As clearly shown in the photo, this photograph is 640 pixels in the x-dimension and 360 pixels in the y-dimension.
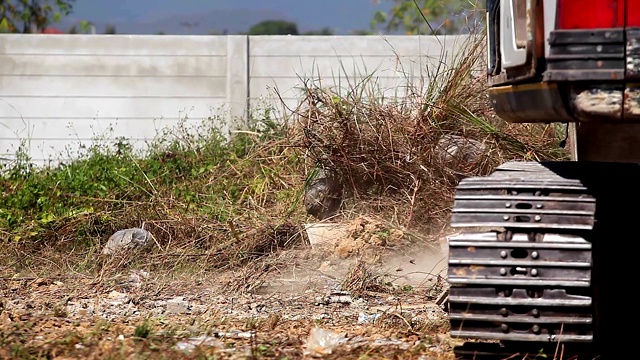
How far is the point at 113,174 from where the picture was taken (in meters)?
8.92

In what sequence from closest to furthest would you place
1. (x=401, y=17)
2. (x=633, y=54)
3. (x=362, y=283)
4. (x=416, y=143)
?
(x=633, y=54)
(x=362, y=283)
(x=416, y=143)
(x=401, y=17)

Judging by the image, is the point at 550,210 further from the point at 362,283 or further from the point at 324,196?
the point at 324,196

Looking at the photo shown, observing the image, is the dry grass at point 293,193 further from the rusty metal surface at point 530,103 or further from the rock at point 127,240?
the rusty metal surface at point 530,103

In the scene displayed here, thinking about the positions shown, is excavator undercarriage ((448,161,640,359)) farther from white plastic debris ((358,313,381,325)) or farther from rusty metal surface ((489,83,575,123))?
white plastic debris ((358,313,381,325))

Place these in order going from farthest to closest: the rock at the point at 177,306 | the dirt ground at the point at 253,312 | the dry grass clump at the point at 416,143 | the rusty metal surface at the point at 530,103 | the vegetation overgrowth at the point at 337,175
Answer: the dry grass clump at the point at 416,143 → the vegetation overgrowth at the point at 337,175 → the rock at the point at 177,306 → the dirt ground at the point at 253,312 → the rusty metal surface at the point at 530,103

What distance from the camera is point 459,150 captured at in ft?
25.6

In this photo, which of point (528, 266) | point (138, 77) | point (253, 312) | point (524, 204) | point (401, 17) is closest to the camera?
point (528, 266)

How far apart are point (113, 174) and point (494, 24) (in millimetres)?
4942

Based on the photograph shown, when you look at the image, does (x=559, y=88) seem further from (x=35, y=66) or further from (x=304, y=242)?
(x=35, y=66)

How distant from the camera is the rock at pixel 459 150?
778 centimetres

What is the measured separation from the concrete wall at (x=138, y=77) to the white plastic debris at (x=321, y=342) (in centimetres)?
676

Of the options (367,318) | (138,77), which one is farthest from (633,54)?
(138,77)

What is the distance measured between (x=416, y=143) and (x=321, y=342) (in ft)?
11.9

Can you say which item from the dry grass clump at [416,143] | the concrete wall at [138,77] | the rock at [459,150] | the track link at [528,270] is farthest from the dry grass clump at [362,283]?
the concrete wall at [138,77]
